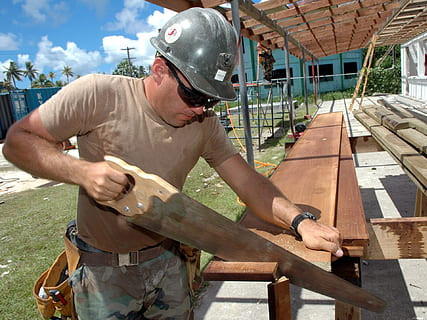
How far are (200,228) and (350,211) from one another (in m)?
1.06

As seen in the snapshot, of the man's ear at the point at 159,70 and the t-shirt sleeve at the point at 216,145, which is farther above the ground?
the man's ear at the point at 159,70

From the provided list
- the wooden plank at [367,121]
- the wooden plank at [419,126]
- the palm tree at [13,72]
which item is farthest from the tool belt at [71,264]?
the palm tree at [13,72]

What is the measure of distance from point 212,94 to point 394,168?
6.10 metres

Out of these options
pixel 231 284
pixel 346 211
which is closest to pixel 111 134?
pixel 346 211

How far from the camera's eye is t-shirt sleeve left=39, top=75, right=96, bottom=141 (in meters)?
1.43

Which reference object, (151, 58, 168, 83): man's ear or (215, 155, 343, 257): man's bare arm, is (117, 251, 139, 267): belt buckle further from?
(151, 58, 168, 83): man's ear

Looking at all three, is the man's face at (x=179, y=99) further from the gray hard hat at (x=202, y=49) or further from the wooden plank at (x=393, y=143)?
the wooden plank at (x=393, y=143)

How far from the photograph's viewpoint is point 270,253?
1.35m

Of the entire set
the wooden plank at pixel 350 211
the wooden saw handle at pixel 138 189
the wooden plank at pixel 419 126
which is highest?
the wooden saw handle at pixel 138 189

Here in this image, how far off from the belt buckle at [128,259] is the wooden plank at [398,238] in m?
1.11

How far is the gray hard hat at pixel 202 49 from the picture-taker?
4.85 ft

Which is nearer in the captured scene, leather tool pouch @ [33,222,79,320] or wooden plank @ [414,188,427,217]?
leather tool pouch @ [33,222,79,320]

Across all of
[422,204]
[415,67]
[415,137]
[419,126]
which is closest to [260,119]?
[419,126]

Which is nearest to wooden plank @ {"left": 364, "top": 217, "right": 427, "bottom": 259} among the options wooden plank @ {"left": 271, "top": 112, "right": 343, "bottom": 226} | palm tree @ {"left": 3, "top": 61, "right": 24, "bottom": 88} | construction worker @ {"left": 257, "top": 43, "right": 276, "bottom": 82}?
wooden plank @ {"left": 271, "top": 112, "right": 343, "bottom": 226}
